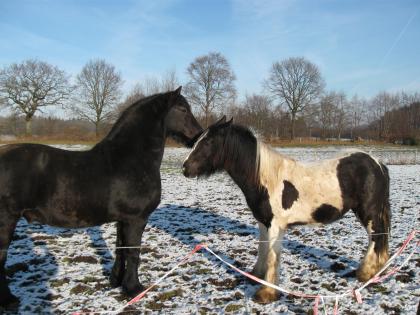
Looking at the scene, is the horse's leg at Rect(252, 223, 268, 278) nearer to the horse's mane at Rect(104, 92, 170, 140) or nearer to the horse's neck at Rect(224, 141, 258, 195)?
the horse's neck at Rect(224, 141, 258, 195)

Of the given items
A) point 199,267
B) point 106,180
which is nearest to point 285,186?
point 199,267

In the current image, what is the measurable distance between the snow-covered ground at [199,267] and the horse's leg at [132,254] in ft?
0.51

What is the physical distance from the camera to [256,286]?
4.09 meters

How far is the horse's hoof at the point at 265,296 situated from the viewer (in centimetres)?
369

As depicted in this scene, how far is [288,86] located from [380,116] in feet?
73.2

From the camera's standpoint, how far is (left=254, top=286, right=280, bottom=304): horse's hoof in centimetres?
369

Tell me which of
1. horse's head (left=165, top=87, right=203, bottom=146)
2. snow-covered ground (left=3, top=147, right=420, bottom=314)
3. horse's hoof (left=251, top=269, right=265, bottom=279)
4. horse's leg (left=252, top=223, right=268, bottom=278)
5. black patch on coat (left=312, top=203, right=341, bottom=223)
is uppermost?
horse's head (left=165, top=87, right=203, bottom=146)

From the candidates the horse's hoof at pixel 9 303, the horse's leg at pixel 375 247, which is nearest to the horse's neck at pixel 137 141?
the horse's hoof at pixel 9 303

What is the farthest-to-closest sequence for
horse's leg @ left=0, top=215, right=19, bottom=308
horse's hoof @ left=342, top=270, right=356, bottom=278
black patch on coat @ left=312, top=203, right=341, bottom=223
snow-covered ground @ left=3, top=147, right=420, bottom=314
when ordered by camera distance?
1. horse's hoof @ left=342, top=270, right=356, bottom=278
2. black patch on coat @ left=312, top=203, right=341, bottom=223
3. snow-covered ground @ left=3, top=147, right=420, bottom=314
4. horse's leg @ left=0, top=215, right=19, bottom=308

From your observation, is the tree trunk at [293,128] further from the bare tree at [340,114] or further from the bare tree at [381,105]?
the bare tree at [381,105]

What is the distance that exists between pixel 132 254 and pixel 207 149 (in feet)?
4.81

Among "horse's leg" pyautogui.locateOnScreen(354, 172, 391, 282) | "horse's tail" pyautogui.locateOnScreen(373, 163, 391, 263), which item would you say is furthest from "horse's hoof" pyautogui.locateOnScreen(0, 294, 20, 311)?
"horse's tail" pyautogui.locateOnScreen(373, 163, 391, 263)

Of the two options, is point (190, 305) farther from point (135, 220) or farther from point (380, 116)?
point (380, 116)

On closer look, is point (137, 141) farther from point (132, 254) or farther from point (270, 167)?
point (270, 167)
